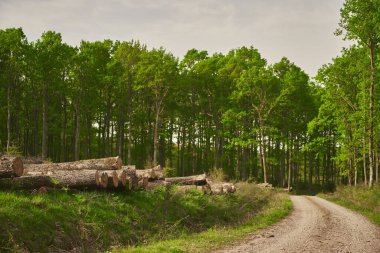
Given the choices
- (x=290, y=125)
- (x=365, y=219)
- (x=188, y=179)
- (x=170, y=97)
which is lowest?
(x=365, y=219)

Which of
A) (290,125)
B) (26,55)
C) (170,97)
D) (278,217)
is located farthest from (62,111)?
(278,217)

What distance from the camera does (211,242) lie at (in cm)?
1141

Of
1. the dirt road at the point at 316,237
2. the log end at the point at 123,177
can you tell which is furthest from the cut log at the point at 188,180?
the log end at the point at 123,177

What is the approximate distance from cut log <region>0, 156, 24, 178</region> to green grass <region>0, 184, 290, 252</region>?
643 mm

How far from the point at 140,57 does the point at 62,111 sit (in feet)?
53.0

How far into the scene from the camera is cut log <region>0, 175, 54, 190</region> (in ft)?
37.9

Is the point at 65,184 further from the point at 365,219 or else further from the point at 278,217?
the point at 365,219

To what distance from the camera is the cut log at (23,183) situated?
11.5m

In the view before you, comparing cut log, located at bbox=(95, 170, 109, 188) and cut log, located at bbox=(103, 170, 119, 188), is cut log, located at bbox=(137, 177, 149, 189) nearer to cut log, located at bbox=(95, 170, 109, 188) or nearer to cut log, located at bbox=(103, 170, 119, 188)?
cut log, located at bbox=(103, 170, 119, 188)

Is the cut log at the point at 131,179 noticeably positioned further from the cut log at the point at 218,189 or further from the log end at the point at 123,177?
the cut log at the point at 218,189

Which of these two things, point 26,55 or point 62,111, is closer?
point 26,55

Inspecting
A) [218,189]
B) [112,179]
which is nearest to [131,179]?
[112,179]

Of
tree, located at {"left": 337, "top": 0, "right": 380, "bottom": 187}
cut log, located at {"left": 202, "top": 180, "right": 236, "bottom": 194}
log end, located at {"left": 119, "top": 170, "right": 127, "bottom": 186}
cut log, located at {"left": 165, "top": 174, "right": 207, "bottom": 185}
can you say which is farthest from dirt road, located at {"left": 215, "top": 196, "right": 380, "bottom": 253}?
tree, located at {"left": 337, "top": 0, "right": 380, "bottom": 187}

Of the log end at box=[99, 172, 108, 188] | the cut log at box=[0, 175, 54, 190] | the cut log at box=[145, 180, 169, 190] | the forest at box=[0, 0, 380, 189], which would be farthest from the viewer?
the forest at box=[0, 0, 380, 189]
